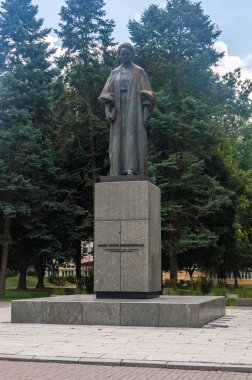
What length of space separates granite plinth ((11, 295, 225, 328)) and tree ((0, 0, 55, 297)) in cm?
1521

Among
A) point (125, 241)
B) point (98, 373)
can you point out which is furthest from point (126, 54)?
point (98, 373)

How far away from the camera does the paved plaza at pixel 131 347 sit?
27.0 ft

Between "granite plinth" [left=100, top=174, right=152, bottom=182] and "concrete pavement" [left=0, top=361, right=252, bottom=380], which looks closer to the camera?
"concrete pavement" [left=0, top=361, right=252, bottom=380]

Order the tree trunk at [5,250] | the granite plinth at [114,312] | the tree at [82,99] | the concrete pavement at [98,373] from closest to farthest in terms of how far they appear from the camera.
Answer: the concrete pavement at [98,373] < the granite plinth at [114,312] < the tree trunk at [5,250] < the tree at [82,99]

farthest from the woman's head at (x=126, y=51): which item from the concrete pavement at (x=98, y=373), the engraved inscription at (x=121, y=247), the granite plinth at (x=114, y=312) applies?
the concrete pavement at (x=98, y=373)

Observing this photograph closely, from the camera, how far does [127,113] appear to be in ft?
50.3

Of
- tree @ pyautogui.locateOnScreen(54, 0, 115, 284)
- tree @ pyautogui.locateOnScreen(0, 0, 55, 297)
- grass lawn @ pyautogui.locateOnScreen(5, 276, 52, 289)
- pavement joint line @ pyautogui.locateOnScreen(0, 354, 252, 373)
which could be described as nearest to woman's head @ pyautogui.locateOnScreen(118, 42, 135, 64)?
pavement joint line @ pyautogui.locateOnScreen(0, 354, 252, 373)

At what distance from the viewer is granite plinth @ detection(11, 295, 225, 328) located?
1266 cm

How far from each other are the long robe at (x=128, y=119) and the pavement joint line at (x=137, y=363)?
7016 millimetres

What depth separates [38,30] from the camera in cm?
3409

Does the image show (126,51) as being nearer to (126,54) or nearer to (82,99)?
(126,54)

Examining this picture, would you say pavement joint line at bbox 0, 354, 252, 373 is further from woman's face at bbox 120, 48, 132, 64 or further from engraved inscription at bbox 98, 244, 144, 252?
woman's face at bbox 120, 48, 132, 64

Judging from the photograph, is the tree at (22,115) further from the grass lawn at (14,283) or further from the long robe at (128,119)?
the grass lawn at (14,283)

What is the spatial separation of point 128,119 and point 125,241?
3.25 metres
